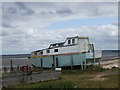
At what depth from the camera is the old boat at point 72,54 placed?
111 feet

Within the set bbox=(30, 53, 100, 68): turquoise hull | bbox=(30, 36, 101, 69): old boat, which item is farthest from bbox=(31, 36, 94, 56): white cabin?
bbox=(30, 53, 100, 68): turquoise hull

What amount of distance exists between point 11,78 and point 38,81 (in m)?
2.80

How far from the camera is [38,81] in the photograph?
2192 centimetres

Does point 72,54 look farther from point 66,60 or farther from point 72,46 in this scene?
point 66,60

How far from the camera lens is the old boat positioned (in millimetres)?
33812

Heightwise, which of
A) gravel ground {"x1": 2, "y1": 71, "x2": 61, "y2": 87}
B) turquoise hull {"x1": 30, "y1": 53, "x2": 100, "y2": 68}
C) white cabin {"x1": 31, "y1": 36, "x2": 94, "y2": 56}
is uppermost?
white cabin {"x1": 31, "y1": 36, "x2": 94, "y2": 56}

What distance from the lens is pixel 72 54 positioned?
1356 inches

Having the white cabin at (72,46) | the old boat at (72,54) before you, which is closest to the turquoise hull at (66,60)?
the old boat at (72,54)

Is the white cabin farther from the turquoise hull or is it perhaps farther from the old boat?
the turquoise hull

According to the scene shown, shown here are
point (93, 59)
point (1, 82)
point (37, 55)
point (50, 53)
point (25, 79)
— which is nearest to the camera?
point (1, 82)

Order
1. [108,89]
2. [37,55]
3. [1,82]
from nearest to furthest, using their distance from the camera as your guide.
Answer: [108,89]
[1,82]
[37,55]

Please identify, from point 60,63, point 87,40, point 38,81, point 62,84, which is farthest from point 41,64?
point 62,84

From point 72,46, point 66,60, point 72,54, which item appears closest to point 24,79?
point 72,54

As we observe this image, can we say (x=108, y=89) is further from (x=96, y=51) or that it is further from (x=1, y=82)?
(x=96, y=51)
